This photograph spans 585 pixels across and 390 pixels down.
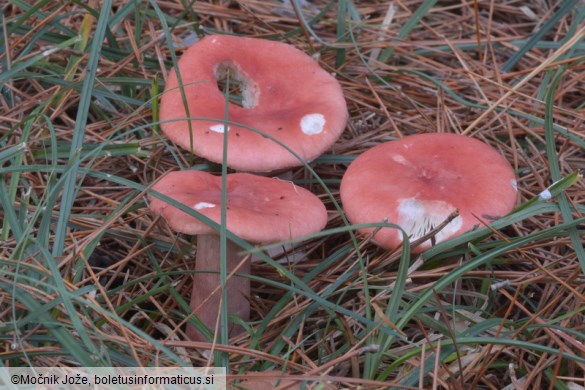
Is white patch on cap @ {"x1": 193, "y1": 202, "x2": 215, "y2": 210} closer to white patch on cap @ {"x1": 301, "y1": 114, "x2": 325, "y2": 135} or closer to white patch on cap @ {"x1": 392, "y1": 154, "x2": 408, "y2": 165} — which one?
white patch on cap @ {"x1": 301, "y1": 114, "x2": 325, "y2": 135}

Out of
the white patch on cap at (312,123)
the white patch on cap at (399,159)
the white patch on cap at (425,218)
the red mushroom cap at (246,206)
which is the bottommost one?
the white patch on cap at (425,218)

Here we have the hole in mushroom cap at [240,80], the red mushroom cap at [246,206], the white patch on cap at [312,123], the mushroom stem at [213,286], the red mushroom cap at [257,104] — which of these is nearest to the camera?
the red mushroom cap at [246,206]

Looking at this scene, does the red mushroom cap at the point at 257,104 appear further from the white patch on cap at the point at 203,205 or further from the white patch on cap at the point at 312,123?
the white patch on cap at the point at 203,205

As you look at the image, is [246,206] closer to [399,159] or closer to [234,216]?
[234,216]

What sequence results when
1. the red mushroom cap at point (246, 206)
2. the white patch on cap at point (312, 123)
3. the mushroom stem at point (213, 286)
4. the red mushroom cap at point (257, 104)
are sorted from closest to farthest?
1. the red mushroom cap at point (246, 206)
2. the mushroom stem at point (213, 286)
3. the red mushroom cap at point (257, 104)
4. the white patch on cap at point (312, 123)

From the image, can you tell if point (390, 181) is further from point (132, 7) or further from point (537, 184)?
point (132, 7)

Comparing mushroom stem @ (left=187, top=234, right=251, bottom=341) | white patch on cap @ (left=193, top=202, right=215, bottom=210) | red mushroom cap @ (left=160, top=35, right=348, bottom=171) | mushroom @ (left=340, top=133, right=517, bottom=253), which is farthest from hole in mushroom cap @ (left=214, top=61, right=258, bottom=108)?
white patch on cap @ (left=193, top=202, right=215, bottom=210)

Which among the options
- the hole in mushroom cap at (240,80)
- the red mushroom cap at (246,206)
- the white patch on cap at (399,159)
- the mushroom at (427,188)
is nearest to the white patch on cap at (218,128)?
the red mushroom cap at (246,206)

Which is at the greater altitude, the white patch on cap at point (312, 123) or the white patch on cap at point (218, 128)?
the white patch on cap at point (218, 128)
